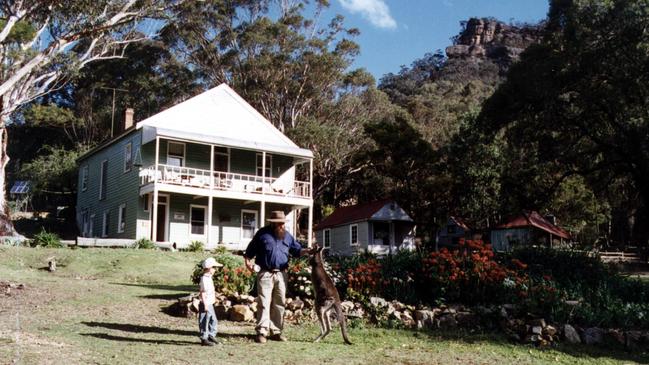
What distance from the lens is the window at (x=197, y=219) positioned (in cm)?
3186

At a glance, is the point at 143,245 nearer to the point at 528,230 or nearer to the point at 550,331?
the point at 550,331

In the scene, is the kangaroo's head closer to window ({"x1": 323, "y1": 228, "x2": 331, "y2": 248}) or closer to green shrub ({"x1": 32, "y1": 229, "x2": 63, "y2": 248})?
green shrub ({"x1": 32, "y1": 229, "x2": 63, "y2": 248})

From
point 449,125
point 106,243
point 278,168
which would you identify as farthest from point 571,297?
point 449,125

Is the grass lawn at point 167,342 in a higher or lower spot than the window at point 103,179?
lower

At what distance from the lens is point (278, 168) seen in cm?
3519

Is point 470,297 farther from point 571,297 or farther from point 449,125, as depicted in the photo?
point 449,125

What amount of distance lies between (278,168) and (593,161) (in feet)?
51.2

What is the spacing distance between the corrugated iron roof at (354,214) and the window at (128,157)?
1270 cm

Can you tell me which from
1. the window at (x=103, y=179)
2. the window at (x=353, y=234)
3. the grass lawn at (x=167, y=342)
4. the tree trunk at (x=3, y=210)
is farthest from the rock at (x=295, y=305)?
the window at (x=353, y=234)

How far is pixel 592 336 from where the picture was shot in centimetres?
1006

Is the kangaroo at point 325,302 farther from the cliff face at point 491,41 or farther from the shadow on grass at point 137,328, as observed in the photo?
the cliff face at point 491,41

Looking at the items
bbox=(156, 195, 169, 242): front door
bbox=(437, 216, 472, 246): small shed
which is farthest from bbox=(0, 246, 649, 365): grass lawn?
bbox=(437, 216, 472, 246): small shed

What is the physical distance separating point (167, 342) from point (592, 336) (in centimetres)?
630

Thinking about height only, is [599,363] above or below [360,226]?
below
